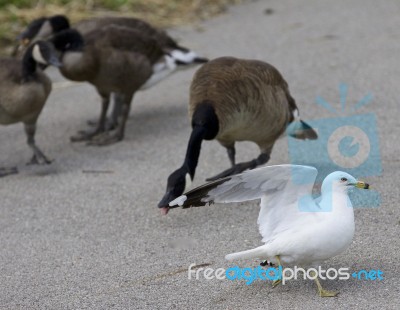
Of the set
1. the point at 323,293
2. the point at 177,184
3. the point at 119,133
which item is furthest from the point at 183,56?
the point at 323,293

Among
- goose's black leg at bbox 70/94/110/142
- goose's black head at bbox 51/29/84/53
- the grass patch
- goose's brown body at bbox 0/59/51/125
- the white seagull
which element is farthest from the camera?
the grass patch

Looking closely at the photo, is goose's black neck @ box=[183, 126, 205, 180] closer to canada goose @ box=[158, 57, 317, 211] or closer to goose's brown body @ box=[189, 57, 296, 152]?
canada goose @ box=[158, 57, 317, 211]

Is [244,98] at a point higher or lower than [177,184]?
higher

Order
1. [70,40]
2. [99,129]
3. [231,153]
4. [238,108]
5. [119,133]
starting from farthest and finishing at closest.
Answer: [99,129], [119,133], [70,40], [231,153], [238,108]

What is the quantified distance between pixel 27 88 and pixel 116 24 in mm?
1243

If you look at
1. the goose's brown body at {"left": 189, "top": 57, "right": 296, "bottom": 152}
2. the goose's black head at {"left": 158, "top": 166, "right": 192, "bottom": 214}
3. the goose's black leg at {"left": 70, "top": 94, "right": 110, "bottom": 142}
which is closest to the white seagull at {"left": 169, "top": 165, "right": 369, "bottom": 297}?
the goose's black head at {"left": 158, "top": 166, "right": 192, "bottom": 214}

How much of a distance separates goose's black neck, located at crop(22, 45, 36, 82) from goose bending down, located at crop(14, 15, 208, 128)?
806 mm

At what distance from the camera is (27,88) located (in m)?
7.13

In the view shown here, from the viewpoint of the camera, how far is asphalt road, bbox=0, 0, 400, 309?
4.45 metres

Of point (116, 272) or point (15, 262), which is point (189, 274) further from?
point (15, 262)

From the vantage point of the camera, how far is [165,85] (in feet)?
30.3

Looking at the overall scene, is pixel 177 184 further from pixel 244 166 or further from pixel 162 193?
pixel 244 166

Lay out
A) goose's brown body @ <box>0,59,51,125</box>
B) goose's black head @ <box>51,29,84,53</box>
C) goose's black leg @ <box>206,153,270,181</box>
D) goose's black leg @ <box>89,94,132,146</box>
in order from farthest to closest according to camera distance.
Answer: goose's black leg @ <box>89,94,132,146</box>
goose's black head @ <box>51,29,84,53</box>
goose's brown body @ <box>0,59,51,125</box>
goose's black leg @ <box>206,153,270,181</box>

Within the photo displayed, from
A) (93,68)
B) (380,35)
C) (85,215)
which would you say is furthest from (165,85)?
(85,215)
